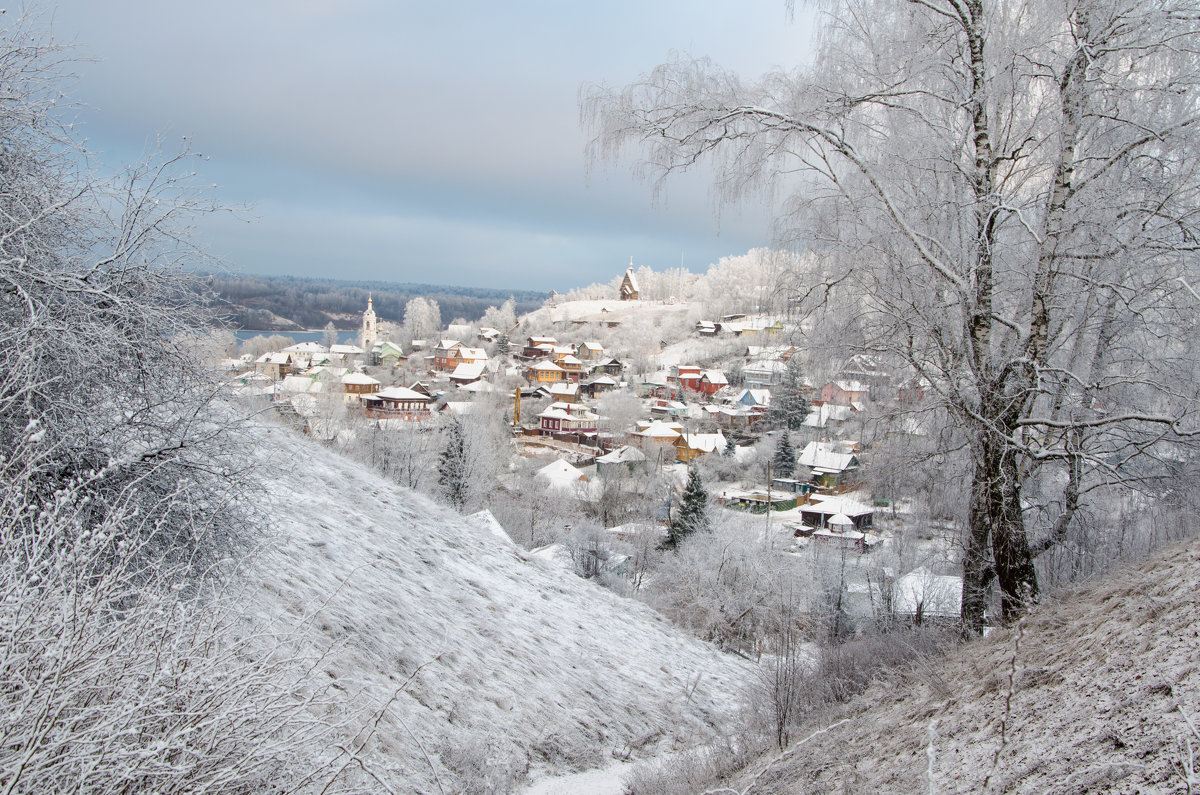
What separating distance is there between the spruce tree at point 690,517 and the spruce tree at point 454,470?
23.4ft

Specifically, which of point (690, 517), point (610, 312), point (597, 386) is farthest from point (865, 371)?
point (610, 312)

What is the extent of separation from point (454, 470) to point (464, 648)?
1760cm

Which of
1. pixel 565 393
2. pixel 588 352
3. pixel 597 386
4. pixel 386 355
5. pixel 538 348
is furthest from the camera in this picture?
pixel 538 348

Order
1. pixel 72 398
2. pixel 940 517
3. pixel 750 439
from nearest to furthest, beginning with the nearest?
1. pixel 72 398
2. pixel 940 517
3. pixel 750 439

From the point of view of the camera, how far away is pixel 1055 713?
9.43ft

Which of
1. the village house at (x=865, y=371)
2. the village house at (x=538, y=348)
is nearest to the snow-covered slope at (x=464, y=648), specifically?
the village house at (x=865, y=371)

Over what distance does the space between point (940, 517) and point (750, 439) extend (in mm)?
37465

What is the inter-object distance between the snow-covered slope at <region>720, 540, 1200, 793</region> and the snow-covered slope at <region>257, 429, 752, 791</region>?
8.48ft

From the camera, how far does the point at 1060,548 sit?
227 inches

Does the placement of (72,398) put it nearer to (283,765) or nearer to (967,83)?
(283,765)

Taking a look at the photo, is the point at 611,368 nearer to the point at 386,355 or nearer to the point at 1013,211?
the point at 386,355

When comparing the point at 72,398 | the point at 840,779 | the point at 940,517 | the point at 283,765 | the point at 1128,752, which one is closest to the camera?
the point at 1128,752

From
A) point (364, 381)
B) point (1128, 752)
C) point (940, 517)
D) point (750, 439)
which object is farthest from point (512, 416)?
point (1128, 752)

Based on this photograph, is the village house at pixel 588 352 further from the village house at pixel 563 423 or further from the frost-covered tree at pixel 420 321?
the village house at pixel 563 423
